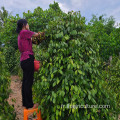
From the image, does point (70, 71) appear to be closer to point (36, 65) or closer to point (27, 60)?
point (36, 65)

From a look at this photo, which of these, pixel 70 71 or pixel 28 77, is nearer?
pixel 70 71

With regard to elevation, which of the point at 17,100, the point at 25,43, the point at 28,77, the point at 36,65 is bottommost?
the point at 17,100

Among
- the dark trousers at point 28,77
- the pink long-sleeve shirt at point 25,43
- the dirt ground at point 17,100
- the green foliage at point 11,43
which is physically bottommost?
the dirt ground at point 17,100

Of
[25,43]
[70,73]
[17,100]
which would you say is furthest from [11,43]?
[70,73]

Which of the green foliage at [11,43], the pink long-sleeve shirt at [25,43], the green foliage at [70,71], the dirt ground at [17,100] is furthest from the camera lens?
the green foliage at [11,43]

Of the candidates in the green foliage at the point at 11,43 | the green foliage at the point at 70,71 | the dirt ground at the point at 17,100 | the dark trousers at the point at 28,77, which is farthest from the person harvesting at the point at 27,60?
the green foliage at the point at 11,43

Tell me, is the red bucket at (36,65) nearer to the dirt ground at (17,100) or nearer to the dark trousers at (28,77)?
the dark trousers at (28,77)

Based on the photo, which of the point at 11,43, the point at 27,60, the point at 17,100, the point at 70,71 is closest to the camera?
the point at 70,71

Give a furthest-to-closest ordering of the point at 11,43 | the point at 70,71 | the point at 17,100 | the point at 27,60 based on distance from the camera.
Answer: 1. the point at 11,43
2. the point at 17,100
3. the point at 27,60
4. the point at 70,71

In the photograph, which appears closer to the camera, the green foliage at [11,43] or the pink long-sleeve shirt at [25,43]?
the pink long-sleeve shirt at [25,43]

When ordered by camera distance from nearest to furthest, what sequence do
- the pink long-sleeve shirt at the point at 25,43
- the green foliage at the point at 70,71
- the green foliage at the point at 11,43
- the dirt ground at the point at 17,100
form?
the green foliage at the point at 70,71 → the pink long-sleeve shirt at the point at 25,43 → the dirt ground at the point at 17,100 → the green foliage at the point at 11,43

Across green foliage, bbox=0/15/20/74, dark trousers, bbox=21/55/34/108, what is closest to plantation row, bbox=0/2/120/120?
dark trousers, bbox=21/55/34/108

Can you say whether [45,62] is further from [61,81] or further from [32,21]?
[32,21]

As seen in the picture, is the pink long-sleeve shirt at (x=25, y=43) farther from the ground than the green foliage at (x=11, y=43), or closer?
closer
